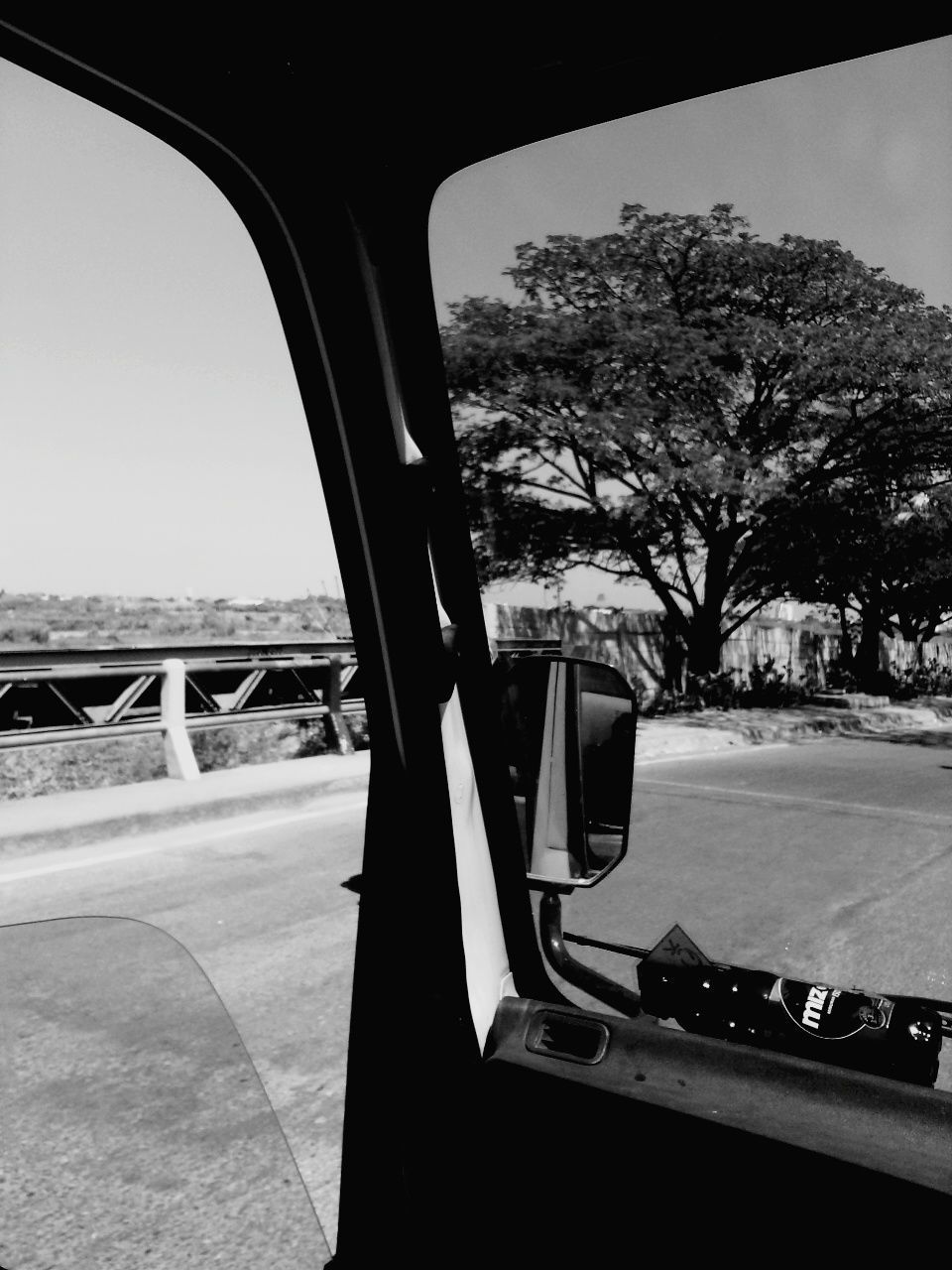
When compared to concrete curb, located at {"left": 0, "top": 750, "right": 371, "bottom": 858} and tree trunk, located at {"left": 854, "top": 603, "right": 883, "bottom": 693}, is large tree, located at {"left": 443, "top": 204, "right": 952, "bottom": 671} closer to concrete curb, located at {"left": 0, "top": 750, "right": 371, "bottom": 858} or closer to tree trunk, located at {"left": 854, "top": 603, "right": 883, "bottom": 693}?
tree trunk, located at {"left": 854, "top": 603, "right": 883, "bottom": 693}

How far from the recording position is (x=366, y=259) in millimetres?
1298

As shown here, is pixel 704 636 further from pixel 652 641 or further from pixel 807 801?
pixel 807 801

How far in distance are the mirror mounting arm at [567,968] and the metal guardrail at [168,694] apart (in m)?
6.96

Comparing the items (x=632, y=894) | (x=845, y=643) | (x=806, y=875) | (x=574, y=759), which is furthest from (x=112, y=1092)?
(x=806, y=875)

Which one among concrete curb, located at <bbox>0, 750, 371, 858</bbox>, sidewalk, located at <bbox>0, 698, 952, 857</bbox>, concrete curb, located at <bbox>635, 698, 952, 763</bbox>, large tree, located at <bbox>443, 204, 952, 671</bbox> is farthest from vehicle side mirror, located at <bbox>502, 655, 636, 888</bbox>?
concrete curb, located at <bbox>0, 750, 371, 858</bbox>

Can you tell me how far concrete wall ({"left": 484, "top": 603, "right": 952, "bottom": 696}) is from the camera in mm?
2078

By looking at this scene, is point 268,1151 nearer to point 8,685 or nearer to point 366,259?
point 366,259

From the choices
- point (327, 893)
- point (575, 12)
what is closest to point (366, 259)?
point (575, 12)

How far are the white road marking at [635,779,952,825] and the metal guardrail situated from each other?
2901 millimetres

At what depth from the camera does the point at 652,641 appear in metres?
3.10

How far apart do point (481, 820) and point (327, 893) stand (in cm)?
420

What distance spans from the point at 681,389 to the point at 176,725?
718 centimetres

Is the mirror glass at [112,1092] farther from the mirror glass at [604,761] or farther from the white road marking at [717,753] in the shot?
the white road marking at [717,753]

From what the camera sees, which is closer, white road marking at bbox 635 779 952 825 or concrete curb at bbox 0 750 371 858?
white road marking at bbox 635 779 952 825
